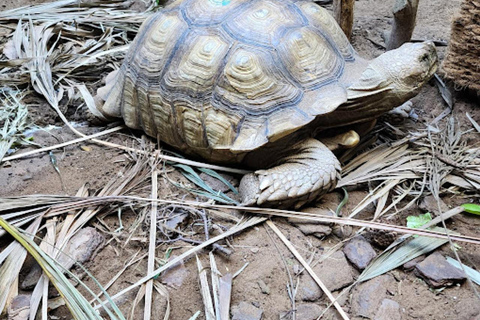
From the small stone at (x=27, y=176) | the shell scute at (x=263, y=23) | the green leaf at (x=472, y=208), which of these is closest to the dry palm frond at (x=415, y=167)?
the green leaf at (x=472, y=208)

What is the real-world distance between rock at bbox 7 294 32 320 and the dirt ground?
124 mm

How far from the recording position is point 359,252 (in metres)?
2.16

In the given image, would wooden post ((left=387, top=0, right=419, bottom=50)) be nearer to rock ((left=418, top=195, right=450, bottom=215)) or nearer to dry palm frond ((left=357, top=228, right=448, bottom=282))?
rock ((left=418, top=195, right=450, bottom=215))

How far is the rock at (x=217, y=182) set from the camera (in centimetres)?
263

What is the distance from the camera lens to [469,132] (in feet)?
9.71

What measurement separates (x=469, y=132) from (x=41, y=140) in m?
3.20

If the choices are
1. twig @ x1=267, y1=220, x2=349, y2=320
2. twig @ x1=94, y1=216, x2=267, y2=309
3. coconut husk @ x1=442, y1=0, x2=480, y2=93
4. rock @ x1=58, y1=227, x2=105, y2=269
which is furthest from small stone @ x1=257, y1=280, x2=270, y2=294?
coconut husk @ x1=442, y1=0, x2=480, y2=93

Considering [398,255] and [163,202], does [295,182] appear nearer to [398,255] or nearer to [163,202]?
[398,255]

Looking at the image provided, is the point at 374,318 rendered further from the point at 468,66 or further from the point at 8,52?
the point at 8,52

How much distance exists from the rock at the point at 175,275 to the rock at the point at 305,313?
0.53 m

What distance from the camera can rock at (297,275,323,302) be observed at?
1948mm

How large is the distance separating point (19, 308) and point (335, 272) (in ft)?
5.01

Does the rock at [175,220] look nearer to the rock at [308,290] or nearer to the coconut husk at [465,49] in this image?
the rock at [308,290]

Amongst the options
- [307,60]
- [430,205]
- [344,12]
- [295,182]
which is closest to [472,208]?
[430,205]
